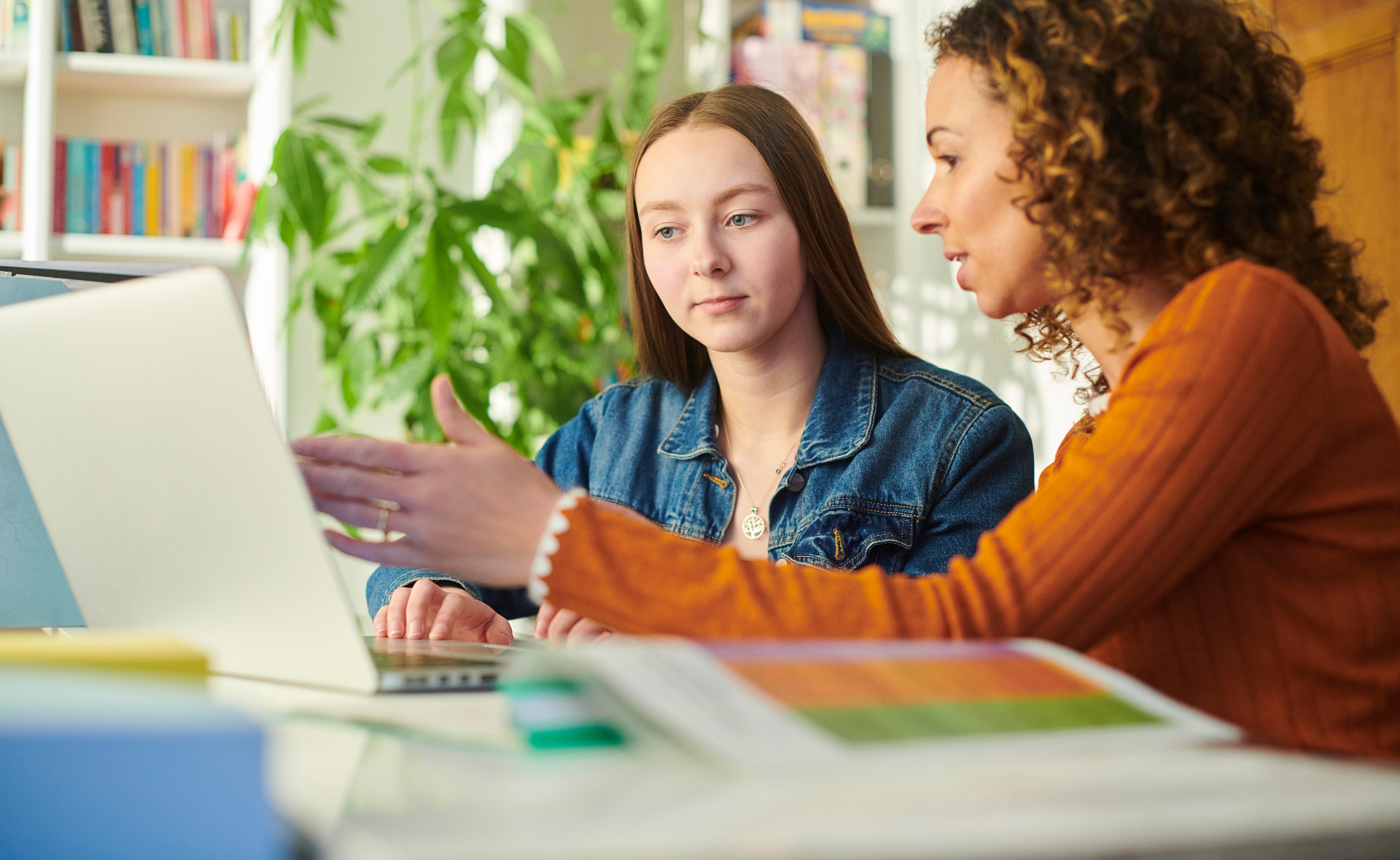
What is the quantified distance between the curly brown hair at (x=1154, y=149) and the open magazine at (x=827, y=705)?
0.42m

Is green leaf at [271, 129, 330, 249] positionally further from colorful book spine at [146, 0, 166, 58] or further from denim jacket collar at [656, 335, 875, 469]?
denim jacket collar at [656, 335, 875, 469]

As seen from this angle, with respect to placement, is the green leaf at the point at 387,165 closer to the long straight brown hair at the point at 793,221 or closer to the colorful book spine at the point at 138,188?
the colorful book spine at the point at 138,188

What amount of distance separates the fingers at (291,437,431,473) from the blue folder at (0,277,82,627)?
511 mm

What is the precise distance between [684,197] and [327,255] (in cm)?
144

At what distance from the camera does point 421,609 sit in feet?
3.77

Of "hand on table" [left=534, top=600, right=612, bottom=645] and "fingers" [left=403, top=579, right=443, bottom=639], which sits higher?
"hand on table" [left=534, top=600, right=612, bottom=645]

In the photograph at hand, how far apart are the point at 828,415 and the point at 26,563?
844mm

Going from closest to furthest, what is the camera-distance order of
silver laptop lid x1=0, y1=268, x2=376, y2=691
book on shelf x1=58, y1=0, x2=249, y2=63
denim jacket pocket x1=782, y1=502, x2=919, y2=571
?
silver laptop lid x1=0, y1=268, x2=376, y2=691, denim jacket pocket x1=782, y1=502, x2=919, y2=571, book on shelf x1=58, y1=0, x2=249, y2=63

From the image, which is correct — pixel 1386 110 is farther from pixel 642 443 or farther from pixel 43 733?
pixel 43 733

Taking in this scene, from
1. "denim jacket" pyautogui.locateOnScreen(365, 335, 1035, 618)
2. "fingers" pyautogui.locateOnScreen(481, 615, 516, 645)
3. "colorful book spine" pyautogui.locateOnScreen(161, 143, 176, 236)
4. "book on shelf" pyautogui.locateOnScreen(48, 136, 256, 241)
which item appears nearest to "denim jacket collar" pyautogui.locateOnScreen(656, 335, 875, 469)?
"denim jacket" pyautogui.locateOnScreen(365, 335, 1035, 618)

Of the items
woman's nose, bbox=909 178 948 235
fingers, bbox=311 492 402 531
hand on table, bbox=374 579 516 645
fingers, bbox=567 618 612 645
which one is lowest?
hand on table, bbox=374 579 516 645

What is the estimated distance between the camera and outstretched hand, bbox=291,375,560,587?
0.71 meters

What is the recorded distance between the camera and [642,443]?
59.2 inches

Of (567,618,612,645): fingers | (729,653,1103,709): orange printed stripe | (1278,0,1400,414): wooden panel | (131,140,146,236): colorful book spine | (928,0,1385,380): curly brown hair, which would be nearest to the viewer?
(729,653,1103,709): orange printed stripe
